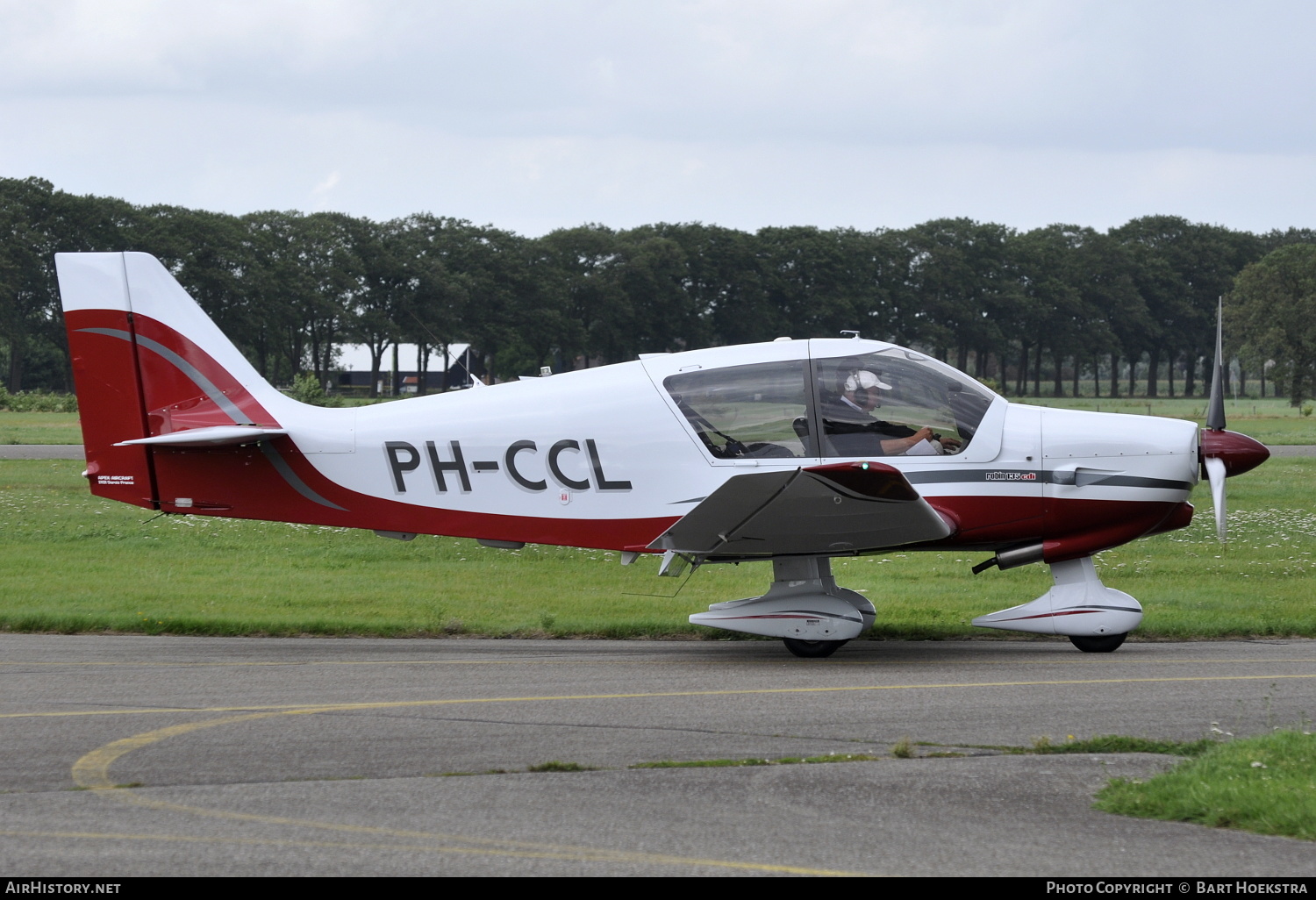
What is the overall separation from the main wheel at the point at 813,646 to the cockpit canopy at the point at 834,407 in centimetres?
154

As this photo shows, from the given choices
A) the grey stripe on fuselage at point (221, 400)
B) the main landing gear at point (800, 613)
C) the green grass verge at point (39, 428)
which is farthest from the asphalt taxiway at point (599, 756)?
the green grass verge at point (39, 428)

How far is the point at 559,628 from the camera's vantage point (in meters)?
11.2

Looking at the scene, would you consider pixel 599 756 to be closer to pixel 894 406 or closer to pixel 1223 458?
pixel 894 406

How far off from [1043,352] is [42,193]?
96.9 meters

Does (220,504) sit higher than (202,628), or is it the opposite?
(220,504)

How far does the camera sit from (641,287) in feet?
322

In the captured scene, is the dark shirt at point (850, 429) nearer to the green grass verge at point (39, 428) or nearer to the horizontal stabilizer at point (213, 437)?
the horizontal stabilizer at point (213, 437)

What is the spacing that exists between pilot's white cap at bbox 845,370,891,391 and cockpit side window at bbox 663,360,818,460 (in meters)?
0.36

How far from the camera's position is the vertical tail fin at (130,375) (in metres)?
10.5

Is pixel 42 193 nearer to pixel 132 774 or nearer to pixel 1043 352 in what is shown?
pixel 132 774

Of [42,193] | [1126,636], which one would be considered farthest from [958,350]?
[1126,636]

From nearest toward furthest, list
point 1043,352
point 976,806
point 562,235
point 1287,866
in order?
point 1287,866 < point 976,806 < point 562,235 < point 1043,352

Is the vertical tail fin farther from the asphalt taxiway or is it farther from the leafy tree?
the leafy tree

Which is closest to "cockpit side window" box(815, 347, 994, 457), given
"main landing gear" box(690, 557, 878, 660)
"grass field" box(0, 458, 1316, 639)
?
"main landing gear" box(690, 557, 878, 660)
